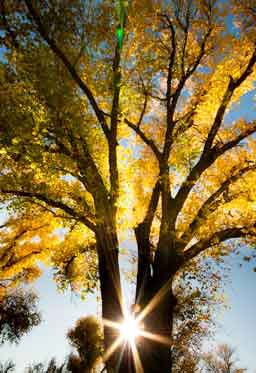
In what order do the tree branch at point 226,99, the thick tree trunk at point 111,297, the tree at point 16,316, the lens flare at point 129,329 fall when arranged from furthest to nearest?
the tree at point 16,316
the tree branch at point 226,99
the lens flare at point 129,329
the thick tree trunk at point 111,297

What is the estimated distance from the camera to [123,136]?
11.3 m

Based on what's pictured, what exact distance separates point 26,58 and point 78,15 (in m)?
2.22

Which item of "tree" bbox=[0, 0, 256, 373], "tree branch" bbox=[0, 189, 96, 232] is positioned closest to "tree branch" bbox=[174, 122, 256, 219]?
"tree" bbox=[0, 0, 256, 373]

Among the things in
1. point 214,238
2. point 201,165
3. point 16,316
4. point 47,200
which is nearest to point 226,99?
point 201,165

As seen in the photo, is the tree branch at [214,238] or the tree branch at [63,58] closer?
the tree branch at [63,58]

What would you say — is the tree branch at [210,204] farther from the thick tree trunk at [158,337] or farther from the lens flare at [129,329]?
the lens flare at [129,329]

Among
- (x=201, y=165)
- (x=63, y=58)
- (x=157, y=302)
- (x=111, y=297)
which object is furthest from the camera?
(x=201, y=165)

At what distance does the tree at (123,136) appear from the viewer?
25.6 feet

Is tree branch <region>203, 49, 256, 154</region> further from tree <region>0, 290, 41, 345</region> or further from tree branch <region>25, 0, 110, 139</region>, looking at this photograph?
tree <region>0, 290, 41, 345</region>

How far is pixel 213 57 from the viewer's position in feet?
33.3

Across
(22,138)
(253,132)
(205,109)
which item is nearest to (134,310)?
(22,138)

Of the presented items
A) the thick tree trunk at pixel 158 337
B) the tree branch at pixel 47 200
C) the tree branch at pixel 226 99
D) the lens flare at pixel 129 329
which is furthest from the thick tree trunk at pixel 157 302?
the tree branch at pixel 226 99

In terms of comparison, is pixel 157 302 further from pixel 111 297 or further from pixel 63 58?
pixel 63 58

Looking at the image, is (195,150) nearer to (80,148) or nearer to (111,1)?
(80,148)
